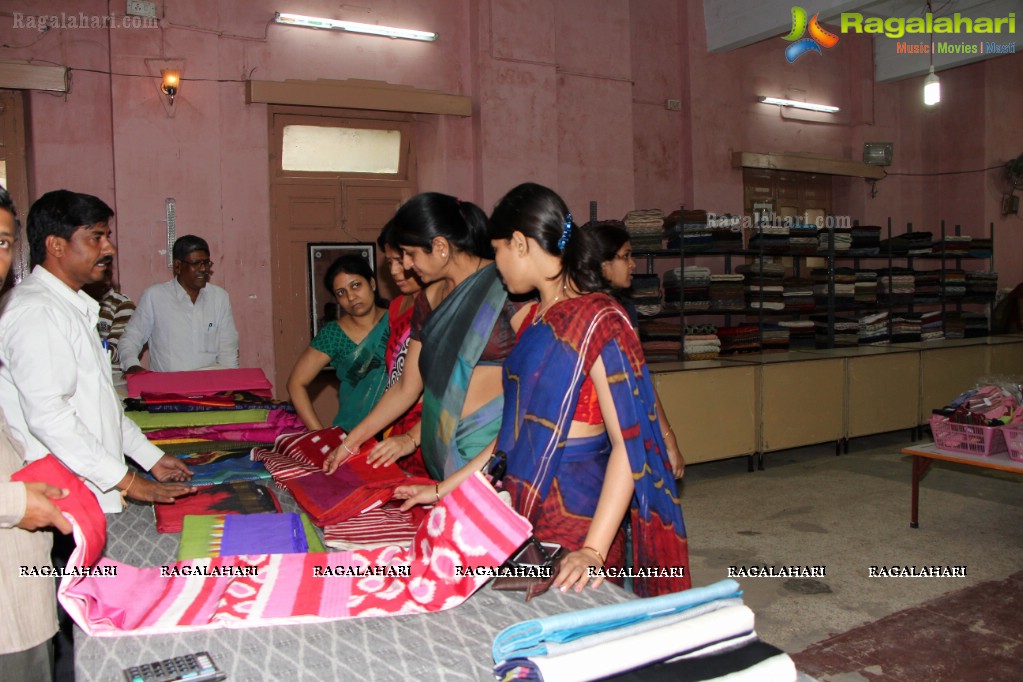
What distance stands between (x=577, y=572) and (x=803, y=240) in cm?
645

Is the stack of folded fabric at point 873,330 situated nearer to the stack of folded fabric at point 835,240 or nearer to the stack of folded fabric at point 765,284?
the stack of folded fabric at point 835,240

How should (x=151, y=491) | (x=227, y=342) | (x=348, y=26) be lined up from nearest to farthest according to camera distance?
(x=151, y=491), (x=227, y=342), (x=348, y=26)

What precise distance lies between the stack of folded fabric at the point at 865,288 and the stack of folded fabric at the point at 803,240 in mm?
691

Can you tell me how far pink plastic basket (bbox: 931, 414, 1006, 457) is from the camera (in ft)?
12.6

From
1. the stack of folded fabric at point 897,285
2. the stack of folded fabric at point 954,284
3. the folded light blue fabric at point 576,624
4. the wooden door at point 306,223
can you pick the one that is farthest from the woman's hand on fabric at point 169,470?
the stack of folded fabric at point 954,284

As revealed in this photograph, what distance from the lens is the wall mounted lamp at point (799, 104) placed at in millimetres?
8109

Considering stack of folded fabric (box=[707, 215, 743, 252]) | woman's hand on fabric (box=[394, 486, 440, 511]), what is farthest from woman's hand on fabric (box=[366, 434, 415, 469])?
stack of folded fabric (box=[707, 215, 743, 252])

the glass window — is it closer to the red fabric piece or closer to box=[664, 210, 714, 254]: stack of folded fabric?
box=[664, 210, 714, 254]: stack of folded fabric

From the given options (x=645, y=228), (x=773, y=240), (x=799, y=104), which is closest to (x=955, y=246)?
(x=799, y=104)

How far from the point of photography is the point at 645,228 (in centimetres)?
622

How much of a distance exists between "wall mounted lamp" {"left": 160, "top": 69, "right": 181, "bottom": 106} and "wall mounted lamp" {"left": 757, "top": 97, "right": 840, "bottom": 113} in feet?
18.1

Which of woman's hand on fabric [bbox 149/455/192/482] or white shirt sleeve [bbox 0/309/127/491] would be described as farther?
woman's hand on fabric [bbox 149/455/192/482]

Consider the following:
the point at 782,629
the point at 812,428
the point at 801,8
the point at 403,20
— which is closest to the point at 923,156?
the point at 801,8

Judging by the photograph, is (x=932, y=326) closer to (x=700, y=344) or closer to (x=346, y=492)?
(x=700, y=344)
